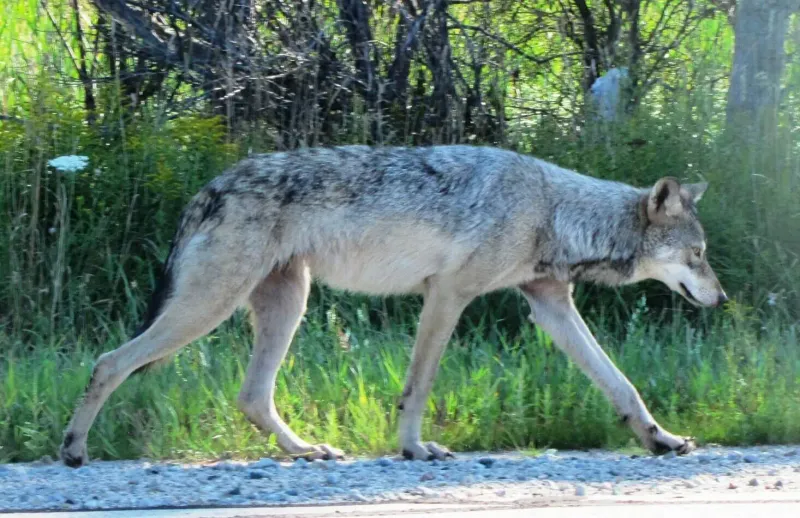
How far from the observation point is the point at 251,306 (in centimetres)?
623

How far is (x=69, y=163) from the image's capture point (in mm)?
7953

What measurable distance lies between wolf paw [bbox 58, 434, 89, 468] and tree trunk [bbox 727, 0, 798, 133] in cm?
569

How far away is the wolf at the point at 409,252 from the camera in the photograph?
568cm

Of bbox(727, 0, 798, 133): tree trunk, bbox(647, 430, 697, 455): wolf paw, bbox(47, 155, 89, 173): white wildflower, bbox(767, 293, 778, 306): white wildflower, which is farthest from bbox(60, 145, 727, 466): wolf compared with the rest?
bbox(727, 0, 798, 133): tree trunk

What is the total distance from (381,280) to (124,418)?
4.93 feet

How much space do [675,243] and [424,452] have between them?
1.83m

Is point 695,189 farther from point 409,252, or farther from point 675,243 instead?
point 409,252

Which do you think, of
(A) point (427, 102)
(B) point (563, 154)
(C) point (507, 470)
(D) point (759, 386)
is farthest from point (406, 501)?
(A) point (427, 102)

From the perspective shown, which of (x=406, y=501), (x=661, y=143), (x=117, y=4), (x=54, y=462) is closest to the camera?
(x=406, y=501)

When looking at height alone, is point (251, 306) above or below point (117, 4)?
below

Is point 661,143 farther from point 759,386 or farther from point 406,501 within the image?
point 406,501

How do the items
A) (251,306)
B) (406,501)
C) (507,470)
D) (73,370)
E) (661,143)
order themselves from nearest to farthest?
1. (406,501)
2. (507,470)
3. (251,306)
4. (73,370)
5. (661,143)

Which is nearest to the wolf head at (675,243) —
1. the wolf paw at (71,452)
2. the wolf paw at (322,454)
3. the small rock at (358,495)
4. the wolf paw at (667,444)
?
the wolf paw at (667,444)

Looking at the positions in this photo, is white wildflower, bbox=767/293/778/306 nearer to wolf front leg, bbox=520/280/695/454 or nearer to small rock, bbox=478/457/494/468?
wolf front leg, bbox=520/280/695/454
